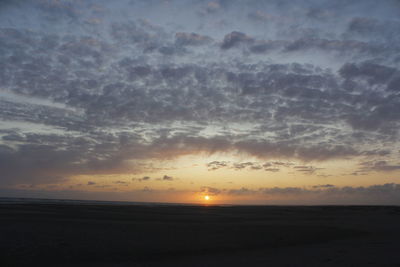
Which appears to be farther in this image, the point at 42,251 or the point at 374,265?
the point at 42,251

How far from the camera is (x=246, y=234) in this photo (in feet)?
81.7

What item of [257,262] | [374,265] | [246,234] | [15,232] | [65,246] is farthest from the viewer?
[246,234]

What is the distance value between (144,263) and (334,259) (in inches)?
390

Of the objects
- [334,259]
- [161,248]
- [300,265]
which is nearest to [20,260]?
[161,248]

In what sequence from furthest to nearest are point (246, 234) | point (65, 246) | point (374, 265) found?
1. point (246, 234)
2. point (65, 246)
3. point (374, 265)

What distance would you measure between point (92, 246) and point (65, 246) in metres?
1.53

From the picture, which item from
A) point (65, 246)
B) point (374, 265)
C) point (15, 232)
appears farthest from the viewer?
point (15, 232)

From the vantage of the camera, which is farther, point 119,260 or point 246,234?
point 246,234

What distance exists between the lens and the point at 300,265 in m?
14.2

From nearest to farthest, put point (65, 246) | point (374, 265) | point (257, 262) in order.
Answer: point (374, 265), point (257, 262), point (65, 246)

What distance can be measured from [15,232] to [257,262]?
1787 centimetres

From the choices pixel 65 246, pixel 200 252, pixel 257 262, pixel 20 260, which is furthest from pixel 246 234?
pixel 20 260

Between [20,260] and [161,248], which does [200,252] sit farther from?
[20,260]

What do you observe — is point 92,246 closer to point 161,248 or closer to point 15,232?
point 161,248
